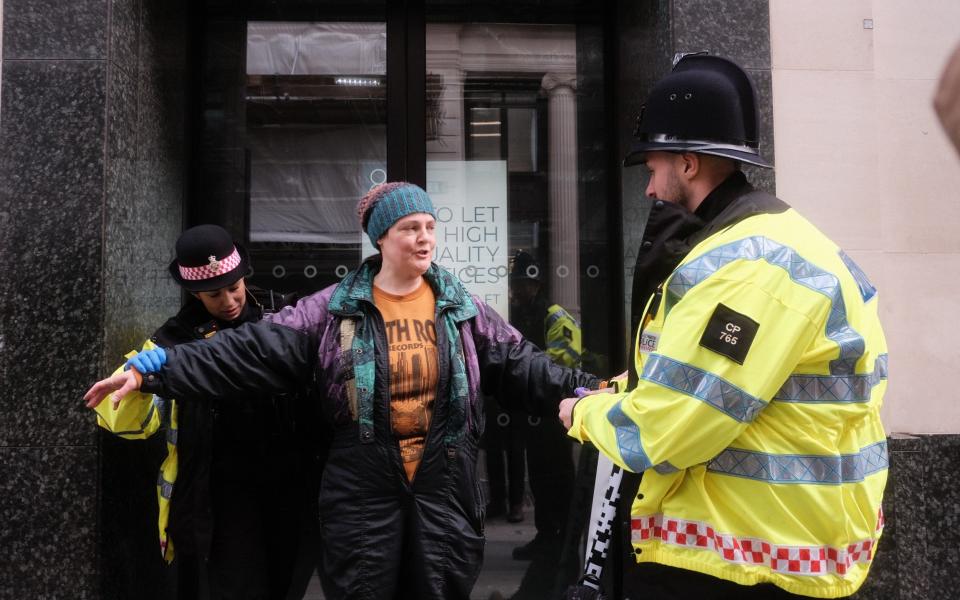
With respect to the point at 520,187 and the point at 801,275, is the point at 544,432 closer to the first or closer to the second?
the point at 520,187

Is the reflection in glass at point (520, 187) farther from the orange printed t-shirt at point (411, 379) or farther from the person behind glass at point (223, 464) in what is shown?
the orange printed t-shirt at point (411, 379)

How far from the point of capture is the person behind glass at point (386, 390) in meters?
3.25

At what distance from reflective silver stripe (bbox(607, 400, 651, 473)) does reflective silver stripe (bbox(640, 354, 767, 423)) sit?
14 centimetres

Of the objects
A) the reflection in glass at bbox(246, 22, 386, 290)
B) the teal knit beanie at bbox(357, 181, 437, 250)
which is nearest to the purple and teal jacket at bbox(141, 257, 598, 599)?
the teal knit beanie at bbox(357, 181, 437, 250)

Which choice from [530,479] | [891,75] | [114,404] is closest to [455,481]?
[114,404]

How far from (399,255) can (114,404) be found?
1.16 metres

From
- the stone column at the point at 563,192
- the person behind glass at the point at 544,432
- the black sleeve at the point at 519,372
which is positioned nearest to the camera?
the black sleeve at the point at 519,372

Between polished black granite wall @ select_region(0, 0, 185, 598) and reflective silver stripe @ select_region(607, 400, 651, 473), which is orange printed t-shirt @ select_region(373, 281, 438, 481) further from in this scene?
polished black granite wall @ select_region(0, 0, 185, 598)

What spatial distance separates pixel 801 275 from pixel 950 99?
964 millimetres

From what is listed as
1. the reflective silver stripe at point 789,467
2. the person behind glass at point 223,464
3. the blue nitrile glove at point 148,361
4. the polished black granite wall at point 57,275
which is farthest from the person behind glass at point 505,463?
the reflective silver stripe at point 789,467

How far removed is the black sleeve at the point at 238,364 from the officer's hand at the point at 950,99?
8.56 ft

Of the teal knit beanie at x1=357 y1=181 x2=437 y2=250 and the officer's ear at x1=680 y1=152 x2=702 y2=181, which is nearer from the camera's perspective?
the officer's ear at x1=680 y1=152 x2=702 y2=181

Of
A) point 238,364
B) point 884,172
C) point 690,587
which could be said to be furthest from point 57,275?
point 884,172

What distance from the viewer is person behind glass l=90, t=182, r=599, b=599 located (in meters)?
3.25
